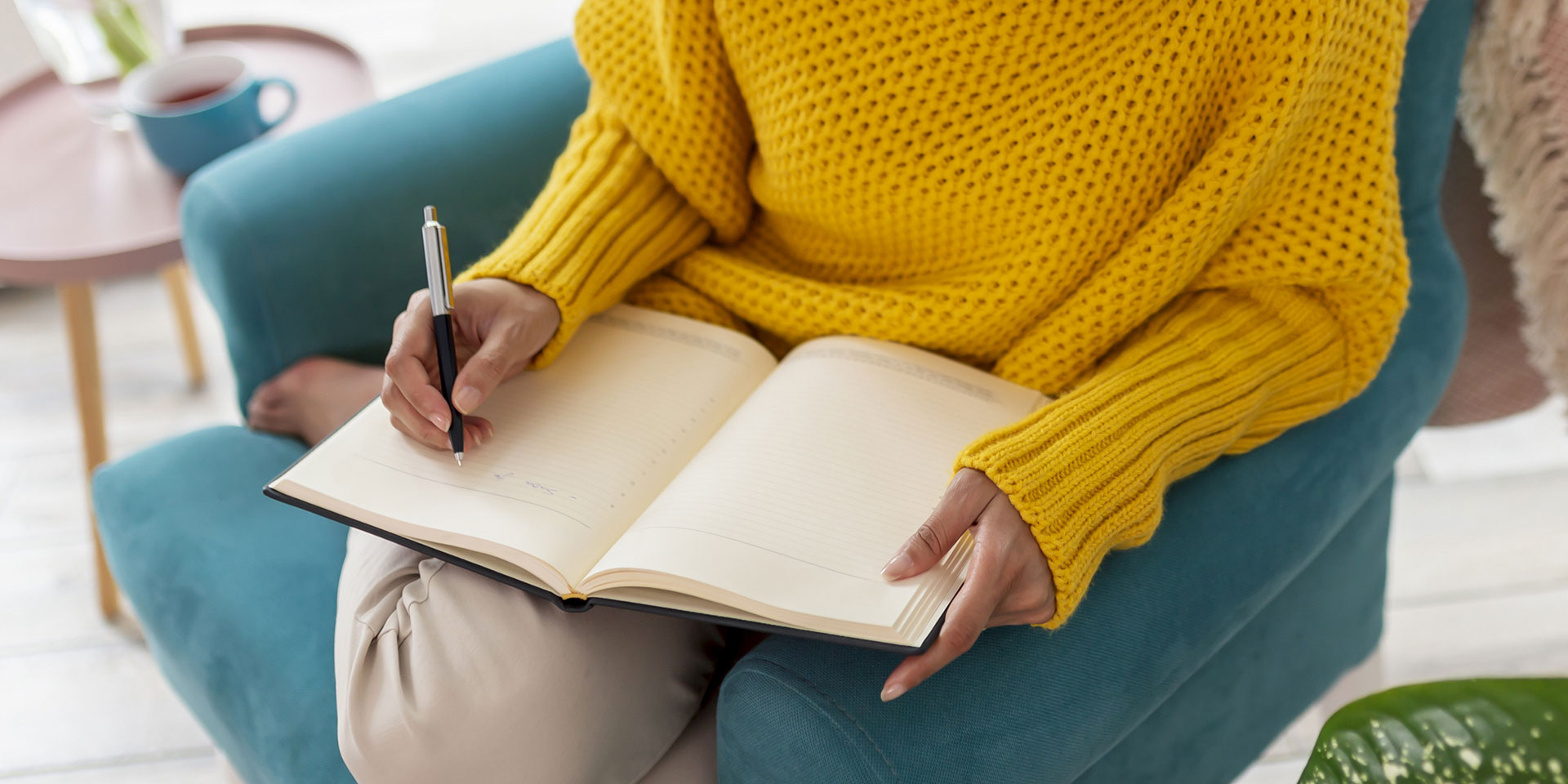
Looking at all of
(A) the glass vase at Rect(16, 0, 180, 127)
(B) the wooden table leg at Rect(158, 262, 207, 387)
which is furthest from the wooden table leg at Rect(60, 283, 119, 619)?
(B) the wooden table leg at Rect(158, 262, 207, 387)

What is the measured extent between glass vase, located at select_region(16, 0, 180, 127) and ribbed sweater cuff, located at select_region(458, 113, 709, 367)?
0.64 metres

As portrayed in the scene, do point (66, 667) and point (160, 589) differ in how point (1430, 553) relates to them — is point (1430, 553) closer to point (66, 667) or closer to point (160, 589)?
point (160, 589)

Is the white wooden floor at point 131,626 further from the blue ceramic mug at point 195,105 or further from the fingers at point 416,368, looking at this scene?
the fingers at point 416,368

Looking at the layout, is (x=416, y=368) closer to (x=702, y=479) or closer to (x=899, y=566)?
(x=702, y=479)

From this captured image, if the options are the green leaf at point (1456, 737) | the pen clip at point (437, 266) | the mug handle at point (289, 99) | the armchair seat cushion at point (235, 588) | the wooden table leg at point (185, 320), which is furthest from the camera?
the wooden table leg at point (185, 320)

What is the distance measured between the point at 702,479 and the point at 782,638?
11cm

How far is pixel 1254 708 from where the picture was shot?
0.91m

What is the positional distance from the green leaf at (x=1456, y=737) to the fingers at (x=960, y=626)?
7.2 inches

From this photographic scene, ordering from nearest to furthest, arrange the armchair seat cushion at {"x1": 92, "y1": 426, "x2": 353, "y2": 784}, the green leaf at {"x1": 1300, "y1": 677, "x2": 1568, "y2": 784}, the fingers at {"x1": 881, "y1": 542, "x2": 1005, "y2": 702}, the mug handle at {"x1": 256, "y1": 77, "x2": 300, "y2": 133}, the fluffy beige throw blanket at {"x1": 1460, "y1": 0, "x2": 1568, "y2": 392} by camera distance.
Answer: the green leaf at {"x1": 1300, "y1": 677, "x2": 1568, "y2": 784} < the fingers at {"x1": 881, "y1": 542, "x2": 1005, "y2": 702} < the armchair seat cushion at {"x1": 92, "y1": 426, "x2": 353, "y2": 784} < the fluffy beige throw blanket at {"x1": 1460, "y1": 0, "x2": 1568, "y2": 392} < the mug handle at {"x1": 256, "y1": 77, "x2": 300, "y2": 133}

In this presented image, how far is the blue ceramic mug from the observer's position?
1.15 metres

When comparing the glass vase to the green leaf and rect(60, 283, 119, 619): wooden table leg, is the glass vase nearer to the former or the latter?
rect(60, 283, 119, 619): wooden table leg

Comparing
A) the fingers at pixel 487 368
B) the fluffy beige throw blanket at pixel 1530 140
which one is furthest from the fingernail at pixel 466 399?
the fluffy beige throw blanket at pixel 1530 140

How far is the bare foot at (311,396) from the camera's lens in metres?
0.98

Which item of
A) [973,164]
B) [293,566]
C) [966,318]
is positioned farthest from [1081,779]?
[293,566]
